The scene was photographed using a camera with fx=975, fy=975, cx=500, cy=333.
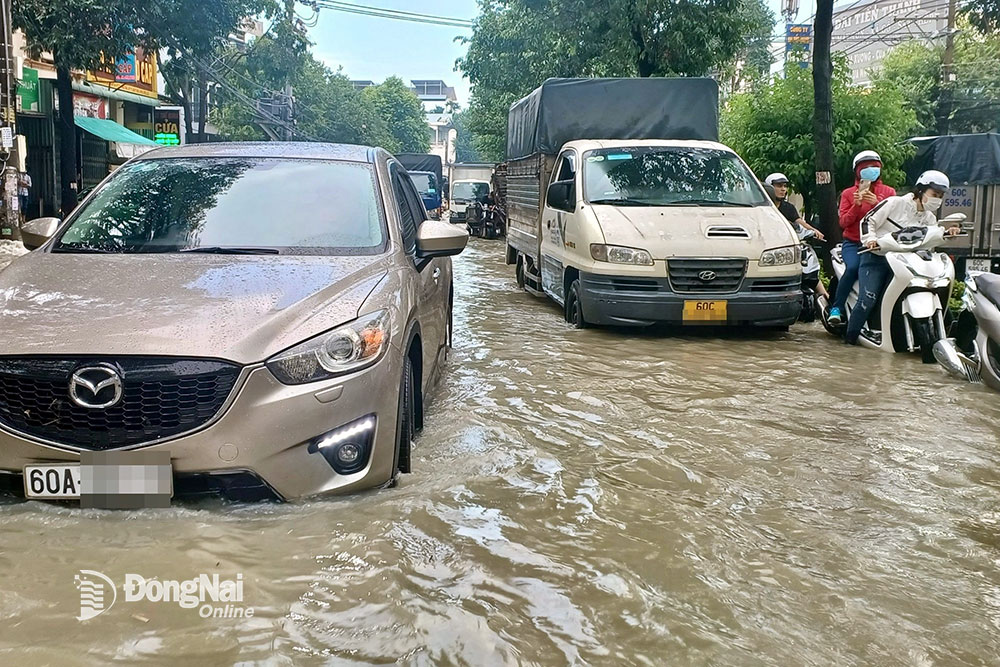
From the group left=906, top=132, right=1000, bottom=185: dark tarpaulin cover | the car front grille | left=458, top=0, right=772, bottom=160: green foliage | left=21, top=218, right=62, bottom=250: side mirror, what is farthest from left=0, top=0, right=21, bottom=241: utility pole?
the car front grille

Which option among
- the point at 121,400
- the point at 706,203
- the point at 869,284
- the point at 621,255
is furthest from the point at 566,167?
the point at 121,400

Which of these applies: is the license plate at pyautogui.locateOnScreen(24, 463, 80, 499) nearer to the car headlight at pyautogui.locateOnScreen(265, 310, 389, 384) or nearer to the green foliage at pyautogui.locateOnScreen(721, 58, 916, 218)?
the car headlight at pyautogui.locateOnScreen(265, 310, 389, 384)

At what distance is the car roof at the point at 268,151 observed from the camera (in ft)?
17.1

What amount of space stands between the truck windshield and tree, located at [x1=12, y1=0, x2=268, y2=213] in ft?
42.4

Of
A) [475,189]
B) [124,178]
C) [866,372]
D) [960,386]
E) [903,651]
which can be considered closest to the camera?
[903,651]

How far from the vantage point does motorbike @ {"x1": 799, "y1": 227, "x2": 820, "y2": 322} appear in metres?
9.61

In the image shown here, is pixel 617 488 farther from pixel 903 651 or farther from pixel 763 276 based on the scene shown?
pixel 763 276

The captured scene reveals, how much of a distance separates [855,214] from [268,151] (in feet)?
18.2

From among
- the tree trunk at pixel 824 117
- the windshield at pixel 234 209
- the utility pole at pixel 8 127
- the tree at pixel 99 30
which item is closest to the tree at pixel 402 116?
the tree at pixel 99 30

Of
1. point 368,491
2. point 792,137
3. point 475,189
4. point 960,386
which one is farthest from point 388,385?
point 475,189

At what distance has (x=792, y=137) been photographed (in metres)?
13.2

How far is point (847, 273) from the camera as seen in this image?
8500mm

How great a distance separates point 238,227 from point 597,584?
244 cm
